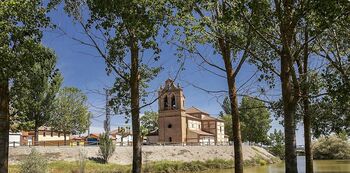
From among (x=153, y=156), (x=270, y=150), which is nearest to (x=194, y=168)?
(x=153, y=156)

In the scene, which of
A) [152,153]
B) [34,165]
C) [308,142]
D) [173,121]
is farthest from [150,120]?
[308,142]

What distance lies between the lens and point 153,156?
55.1 metres

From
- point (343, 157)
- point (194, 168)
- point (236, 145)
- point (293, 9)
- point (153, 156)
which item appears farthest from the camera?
point (343, 157)

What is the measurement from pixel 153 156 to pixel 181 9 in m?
44.2

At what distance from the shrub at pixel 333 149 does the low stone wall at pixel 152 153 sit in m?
9.69

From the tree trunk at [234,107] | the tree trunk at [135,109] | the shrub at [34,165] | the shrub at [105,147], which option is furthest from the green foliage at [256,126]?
the tree trunk at [234,107]

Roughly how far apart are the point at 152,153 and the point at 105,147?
1085 cm

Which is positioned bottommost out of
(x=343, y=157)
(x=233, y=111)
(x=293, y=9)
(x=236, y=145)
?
(x=343, y=157)

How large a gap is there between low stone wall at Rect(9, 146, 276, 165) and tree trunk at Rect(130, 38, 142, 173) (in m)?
27.8

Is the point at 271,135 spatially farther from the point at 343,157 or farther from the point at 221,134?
the point at 343,157

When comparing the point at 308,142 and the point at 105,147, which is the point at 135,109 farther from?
the point at 105,147

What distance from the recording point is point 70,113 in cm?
6981

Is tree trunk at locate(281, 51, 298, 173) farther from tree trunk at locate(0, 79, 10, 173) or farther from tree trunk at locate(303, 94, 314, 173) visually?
tree trunk at locate(0, 79, 10, 173)

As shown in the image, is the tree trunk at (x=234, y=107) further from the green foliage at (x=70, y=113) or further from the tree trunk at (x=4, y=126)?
the green foliage at (x=70, y=113)
